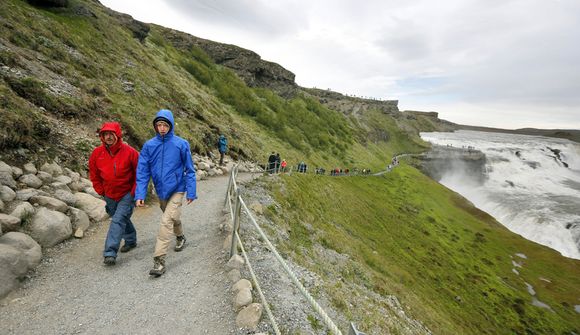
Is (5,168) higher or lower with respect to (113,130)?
lower

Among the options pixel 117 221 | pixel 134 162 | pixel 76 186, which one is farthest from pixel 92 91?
pixel 117 221

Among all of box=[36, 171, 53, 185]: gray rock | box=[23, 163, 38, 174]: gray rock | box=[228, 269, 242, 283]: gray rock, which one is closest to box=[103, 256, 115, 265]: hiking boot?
box=[228, 269, 242, 283]: gray rock

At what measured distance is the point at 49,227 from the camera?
7.15m

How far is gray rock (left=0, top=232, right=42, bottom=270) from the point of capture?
6.05m

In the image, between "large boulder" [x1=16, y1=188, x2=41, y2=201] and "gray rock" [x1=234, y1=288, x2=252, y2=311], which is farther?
"large boulder" [x1=16, y1=188, x2=41, y2=201]

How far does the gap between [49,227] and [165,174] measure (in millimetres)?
3455

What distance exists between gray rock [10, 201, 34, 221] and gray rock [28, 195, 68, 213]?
498mm

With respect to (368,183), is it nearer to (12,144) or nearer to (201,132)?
(201,132)

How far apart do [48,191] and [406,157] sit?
11967 centimetres

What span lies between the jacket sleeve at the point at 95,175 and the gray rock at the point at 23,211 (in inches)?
71.0

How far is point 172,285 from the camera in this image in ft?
20.7

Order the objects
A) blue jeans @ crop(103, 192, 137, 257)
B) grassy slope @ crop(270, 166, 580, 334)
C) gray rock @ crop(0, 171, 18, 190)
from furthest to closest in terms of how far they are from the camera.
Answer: grassy slope @ crop(270, 166, 580, 334)
gray rock @ crop(0, 171, 18, 190)
blue jeans @ crop(103, 192, 137, 257)

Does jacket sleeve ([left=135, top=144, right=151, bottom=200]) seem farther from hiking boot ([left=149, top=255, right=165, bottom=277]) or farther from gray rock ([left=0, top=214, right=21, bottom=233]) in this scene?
gray rock ([left=0, top=214, right=21, bottom=233])

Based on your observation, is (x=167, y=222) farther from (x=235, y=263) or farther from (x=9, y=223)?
(x=9, y=223)
